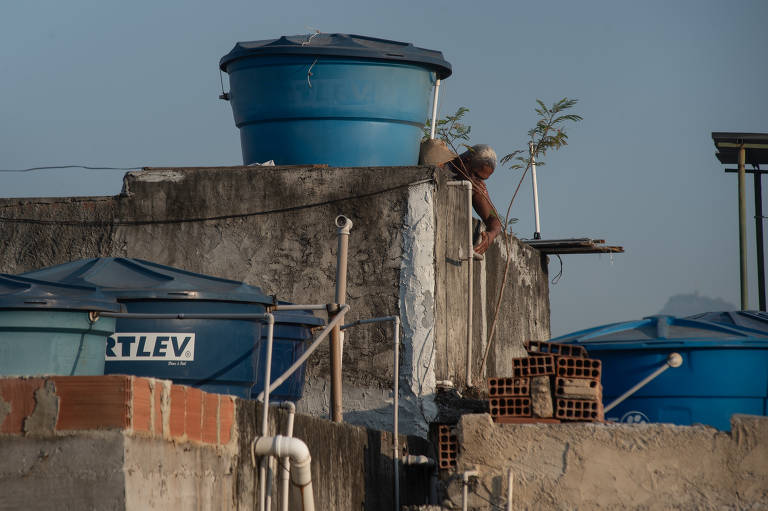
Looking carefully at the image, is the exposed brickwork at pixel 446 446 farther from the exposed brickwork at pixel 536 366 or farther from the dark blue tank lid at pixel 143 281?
the dark blue tank lid at pixel 143 281

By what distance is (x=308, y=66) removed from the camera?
922 cm

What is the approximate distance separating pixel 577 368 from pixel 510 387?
38 cm

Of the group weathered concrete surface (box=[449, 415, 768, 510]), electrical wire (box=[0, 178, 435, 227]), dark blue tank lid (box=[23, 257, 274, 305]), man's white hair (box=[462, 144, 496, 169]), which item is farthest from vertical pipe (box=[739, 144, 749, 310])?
dark blue tank lid (box=[23, 257, 274, 305])

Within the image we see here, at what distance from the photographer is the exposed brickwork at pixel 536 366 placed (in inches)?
218

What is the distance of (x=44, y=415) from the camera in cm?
340

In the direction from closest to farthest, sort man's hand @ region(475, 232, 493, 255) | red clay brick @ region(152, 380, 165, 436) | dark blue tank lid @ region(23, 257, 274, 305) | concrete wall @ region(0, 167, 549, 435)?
red clay brick @ region(152, 380, 165, 436) < dark blue tank lid @ region(23, 257, 274, 305) < concrete wall @ region(0, 167, 549, 435) < man's hand @ region(475, 232, 493, 255)

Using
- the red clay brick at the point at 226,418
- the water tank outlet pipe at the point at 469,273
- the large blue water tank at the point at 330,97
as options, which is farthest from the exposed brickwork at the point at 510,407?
the large blue water tank at the point at 330,97

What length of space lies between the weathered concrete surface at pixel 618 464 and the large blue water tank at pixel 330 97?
438cm

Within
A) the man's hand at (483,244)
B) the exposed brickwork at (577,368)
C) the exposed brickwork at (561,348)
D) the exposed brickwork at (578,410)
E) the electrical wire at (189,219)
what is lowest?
the exposed brickwork at (578,410)

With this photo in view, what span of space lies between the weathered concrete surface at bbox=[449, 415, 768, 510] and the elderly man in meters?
4.22

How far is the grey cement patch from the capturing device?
339cm

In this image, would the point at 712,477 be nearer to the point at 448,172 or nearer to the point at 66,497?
the point at 66,497

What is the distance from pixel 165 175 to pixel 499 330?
3733 mm

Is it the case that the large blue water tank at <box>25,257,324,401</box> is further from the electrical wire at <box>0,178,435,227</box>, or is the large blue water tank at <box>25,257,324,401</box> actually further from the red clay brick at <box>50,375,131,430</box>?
the electrical wire at <box>0,178,435,227</box>
